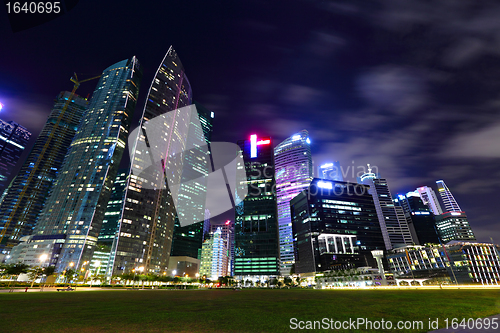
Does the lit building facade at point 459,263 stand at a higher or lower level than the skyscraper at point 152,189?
lower

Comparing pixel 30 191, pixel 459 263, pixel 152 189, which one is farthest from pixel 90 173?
pixel 459 263

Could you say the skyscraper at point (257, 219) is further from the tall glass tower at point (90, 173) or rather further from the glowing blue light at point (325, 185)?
the tall glass tower at point (90, 173)

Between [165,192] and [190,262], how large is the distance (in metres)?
65.3

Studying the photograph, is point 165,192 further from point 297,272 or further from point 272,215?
point 297,272

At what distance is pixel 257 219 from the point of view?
161m

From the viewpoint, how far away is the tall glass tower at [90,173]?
13062 centimetres

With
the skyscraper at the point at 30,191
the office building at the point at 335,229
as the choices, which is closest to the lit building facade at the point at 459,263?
the office building at the point at 335,229

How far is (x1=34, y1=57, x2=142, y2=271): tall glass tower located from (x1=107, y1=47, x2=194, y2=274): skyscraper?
1523cm

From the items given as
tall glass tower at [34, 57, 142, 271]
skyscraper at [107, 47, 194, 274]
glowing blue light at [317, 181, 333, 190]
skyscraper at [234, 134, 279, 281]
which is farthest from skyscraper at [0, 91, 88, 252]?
glowing blue light at [317, 181, 333, 190]

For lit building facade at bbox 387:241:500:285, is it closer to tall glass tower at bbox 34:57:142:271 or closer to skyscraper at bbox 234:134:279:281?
skyscraper at bbox 234:134:279:281

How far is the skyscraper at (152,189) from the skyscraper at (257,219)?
53977 mm

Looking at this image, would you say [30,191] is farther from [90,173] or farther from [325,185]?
[325,185]

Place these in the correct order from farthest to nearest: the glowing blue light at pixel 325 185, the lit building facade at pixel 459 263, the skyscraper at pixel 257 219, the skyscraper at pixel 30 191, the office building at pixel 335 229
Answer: the glowing blue light at pixel 325 185 < the skyscraper at pixel 30 191 < the skyscraper at pixel 257 219 < the office building at pixel 335 229 < the lit building facade at pixel 459 263

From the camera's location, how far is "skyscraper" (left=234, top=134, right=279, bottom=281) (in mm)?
148625
